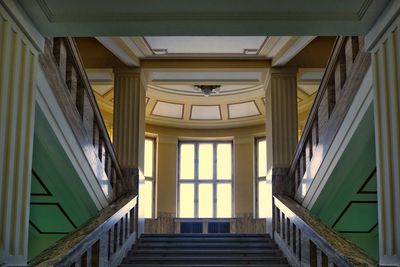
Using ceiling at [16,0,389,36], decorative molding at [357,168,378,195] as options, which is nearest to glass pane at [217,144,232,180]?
decorative molding at [357,168,378,195]

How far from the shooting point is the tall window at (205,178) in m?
14.3

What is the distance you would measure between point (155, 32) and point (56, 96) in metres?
1.23

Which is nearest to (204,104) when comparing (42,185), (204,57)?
(204,57)

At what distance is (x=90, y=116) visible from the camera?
6.97m

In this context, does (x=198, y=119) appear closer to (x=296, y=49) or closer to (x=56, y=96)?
(x=296, y=49)

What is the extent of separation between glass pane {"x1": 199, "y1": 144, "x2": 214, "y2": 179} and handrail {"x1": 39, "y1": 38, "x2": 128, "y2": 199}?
630 centimetres

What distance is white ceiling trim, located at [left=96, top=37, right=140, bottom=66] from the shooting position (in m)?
8.61

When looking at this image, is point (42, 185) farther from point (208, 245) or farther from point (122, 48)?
point (122, 48)

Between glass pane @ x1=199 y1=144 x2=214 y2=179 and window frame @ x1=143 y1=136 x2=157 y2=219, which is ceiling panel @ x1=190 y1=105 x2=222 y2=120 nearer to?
glass pane @ x1=199 y1=144 x2=214 y2=179

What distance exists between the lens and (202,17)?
4543mm

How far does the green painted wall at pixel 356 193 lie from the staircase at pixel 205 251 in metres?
0.90

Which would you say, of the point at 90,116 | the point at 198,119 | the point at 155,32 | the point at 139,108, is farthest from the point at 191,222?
the point at 155,32

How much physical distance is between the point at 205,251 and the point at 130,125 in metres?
2.53

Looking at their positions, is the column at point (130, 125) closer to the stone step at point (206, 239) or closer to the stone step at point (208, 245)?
the stone step at point (206, 239)
